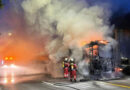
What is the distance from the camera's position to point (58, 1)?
12414mm

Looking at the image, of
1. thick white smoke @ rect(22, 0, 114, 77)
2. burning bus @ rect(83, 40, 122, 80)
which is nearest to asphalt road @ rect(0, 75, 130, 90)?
burning bus @ rect(83, 40, 122, 80)

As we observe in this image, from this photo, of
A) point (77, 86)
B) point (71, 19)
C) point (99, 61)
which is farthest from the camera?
point (71, 19)

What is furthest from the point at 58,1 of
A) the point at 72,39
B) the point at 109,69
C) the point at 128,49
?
the point at 128,49

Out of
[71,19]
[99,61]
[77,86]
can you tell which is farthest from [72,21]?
[77,86]

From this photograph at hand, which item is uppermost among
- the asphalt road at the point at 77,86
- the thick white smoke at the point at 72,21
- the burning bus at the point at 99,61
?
the thick white smoke at the point at 72,21

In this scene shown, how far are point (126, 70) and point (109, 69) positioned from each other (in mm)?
2914

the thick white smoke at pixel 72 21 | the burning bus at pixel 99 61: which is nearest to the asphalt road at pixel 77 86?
the burning bus at pixel 99 61

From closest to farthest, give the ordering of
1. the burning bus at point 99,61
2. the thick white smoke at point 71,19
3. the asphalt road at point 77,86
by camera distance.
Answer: the asphalt road at point 77,86 < the burning bus at point 99,61 < the thick white smoke at point 71,19

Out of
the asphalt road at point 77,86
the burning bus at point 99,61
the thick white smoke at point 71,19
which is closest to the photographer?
the asphalt road at point 77,86

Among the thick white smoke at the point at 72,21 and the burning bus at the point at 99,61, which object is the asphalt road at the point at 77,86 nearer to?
the burning bus at the point at 99,61

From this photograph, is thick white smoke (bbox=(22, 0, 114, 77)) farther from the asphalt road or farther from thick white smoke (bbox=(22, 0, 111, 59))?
the asphalt road

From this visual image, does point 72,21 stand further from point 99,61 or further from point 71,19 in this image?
point 99,61

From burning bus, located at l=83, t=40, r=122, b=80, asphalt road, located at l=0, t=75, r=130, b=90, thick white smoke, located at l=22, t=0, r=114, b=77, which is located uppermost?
thick white smoke, located at l=22, t=0, r=114, b=77

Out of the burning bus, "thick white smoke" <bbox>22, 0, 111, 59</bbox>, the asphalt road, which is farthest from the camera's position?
"thick white smoke" <bbox>22, 0, 111, 59</bbox>
